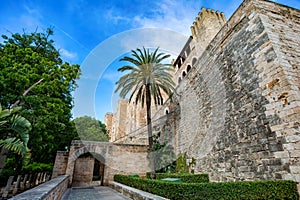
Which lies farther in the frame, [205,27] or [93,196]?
[205,27]

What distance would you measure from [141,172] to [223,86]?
355 inches

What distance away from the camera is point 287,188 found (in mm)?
3629

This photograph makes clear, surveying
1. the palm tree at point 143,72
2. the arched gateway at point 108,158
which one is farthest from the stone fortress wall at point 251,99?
the arched gateway at point 108,158

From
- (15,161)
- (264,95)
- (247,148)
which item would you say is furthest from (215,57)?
(15,161)

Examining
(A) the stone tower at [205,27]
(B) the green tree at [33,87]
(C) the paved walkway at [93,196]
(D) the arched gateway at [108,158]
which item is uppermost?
(A) the stone tower at [205,27]

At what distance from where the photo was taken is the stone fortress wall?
4.16m

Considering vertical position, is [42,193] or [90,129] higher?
[90,129]

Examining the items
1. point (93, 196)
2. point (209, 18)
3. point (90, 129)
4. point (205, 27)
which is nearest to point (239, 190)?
point (93, 196)

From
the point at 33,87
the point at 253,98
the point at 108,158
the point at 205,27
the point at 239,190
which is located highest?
the point at 205,27

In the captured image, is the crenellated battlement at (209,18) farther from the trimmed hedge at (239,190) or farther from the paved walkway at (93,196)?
the paved walkway at (93,196)

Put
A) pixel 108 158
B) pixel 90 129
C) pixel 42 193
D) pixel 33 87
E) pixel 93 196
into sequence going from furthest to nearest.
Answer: pixel 90 129
pixel 108 158
pixel 33 87
pixel 93 196
pixel 42 193

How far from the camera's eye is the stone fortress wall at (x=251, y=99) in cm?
416

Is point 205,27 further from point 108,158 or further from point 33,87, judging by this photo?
point 108,158

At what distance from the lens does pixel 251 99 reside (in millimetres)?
5398
